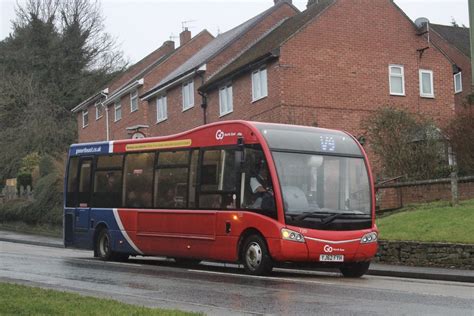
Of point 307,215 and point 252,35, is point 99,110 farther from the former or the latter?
point 307,215

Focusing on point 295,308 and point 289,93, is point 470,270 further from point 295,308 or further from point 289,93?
point 289,93

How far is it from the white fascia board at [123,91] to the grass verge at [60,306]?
34.8m

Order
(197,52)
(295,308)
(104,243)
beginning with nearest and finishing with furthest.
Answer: (295,308)
(104,243)
(197,52)

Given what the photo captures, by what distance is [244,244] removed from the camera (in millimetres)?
14078

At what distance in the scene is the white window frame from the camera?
36.9 m

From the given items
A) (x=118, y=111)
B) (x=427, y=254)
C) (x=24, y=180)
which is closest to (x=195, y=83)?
(x=118, y=111)

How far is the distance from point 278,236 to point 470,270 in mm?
4536

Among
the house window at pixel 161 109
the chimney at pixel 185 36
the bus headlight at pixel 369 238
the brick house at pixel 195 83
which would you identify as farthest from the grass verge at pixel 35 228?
the bus headlight at pixel 369 238

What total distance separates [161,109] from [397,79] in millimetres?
15087

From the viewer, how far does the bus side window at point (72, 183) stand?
20.0 meters

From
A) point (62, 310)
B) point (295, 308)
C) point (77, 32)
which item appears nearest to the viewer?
point (62, 310)

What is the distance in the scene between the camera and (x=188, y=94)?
3741 cm

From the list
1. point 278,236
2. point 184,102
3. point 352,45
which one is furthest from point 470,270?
point 184,102

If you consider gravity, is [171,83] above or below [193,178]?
above
